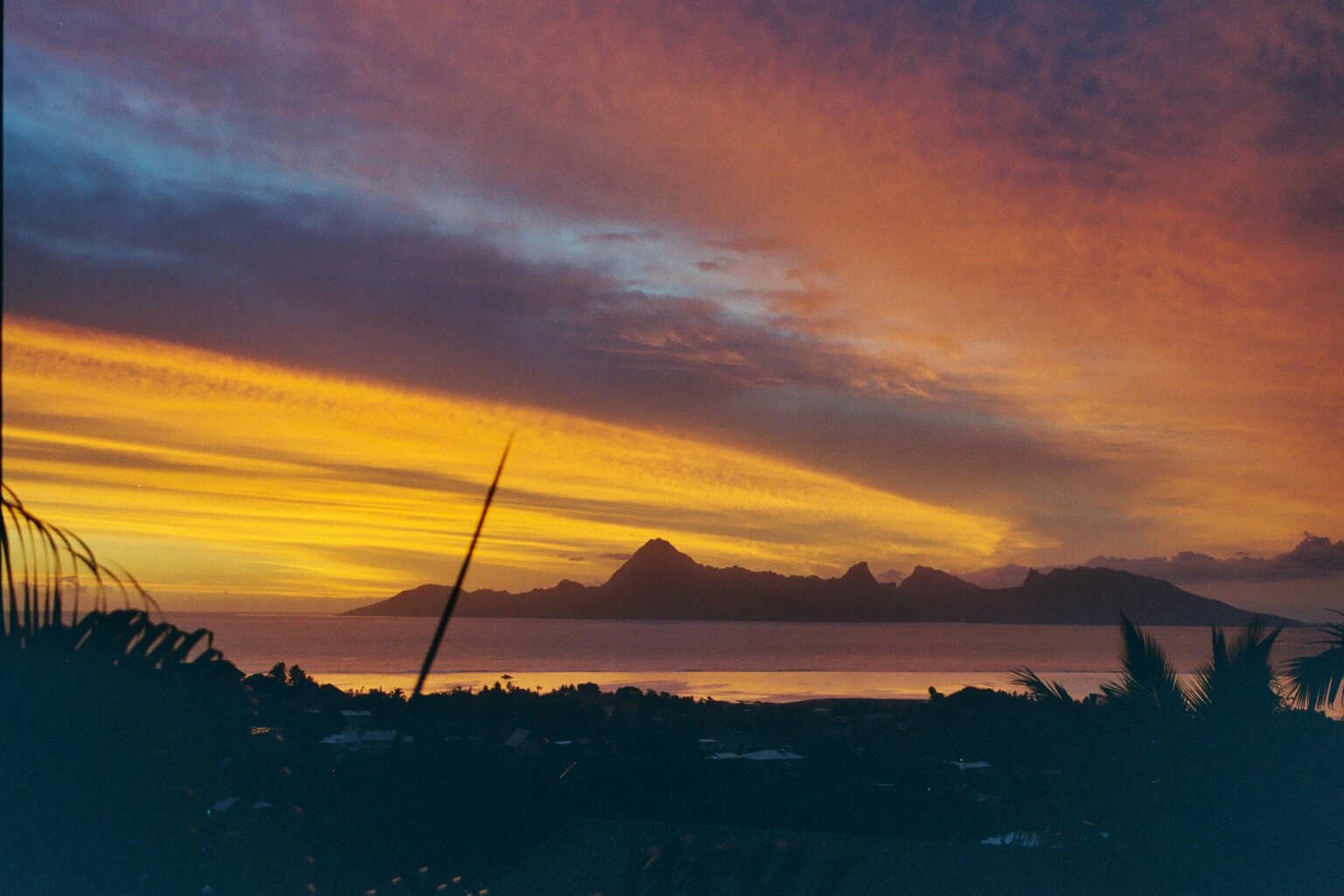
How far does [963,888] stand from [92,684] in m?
16.6

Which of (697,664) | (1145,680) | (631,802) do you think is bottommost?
(697,664)

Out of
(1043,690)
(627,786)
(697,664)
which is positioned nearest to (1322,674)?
(1043,690)

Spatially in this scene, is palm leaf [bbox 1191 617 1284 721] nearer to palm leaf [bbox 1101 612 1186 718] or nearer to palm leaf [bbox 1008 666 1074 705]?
palm leaf [bbox 1101 612 1186 718]

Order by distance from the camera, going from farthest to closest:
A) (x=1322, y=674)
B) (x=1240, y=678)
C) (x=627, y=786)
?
(x=627, y=786) → (x=1240, y=678) → (x=1322, y=674)

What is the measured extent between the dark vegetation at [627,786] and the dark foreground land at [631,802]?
3 cm

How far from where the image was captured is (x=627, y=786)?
1117 inches

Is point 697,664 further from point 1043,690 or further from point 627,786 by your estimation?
point 1043,690

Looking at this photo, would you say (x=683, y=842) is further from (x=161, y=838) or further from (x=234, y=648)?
(x=234, y=648)

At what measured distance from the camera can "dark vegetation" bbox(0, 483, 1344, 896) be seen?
16.3 ft

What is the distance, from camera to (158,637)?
5016mm

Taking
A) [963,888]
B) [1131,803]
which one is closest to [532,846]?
[963,888]

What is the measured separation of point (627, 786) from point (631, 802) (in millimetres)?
1414

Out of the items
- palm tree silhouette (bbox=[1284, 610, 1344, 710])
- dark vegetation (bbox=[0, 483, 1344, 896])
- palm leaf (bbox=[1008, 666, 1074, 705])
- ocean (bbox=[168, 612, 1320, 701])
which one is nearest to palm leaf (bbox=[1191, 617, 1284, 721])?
dark vegetation (bbox=[0, 483, 1344, 896])

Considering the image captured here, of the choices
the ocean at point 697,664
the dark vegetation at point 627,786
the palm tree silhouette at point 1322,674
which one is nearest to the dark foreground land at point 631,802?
the dark vegetation at point 627,786
